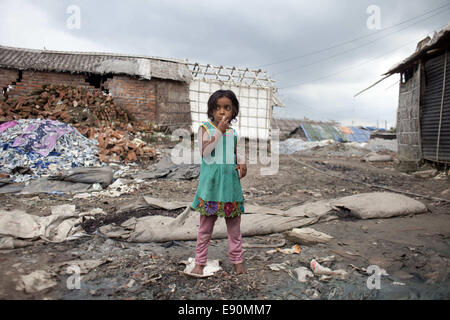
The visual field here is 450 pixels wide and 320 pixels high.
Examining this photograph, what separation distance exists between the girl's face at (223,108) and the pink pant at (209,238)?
0.70m

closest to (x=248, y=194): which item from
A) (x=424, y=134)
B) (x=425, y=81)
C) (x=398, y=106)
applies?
(x=424, y=134)

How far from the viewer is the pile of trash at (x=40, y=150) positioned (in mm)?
5199

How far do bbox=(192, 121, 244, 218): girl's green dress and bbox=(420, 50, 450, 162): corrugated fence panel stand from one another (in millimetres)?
6435

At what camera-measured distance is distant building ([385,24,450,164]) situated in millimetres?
6223

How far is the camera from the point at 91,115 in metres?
8.22

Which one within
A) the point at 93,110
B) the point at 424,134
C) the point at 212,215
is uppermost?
the point at 93,110

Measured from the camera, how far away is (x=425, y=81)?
709cm

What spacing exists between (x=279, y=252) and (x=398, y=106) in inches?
338

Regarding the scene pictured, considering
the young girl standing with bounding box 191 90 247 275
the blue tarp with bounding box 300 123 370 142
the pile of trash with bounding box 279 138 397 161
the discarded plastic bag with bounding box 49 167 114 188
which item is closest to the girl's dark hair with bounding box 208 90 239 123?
the young girl standing with bounding box 191 90 247 275

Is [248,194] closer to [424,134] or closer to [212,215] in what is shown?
[212,215]

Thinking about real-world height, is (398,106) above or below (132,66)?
below

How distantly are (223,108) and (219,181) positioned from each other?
494mm

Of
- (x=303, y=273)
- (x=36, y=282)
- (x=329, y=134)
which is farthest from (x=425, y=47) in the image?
(x=329, y=134)

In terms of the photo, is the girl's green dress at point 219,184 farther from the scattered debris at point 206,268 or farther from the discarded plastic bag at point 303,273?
the discarded plastic bag at point 303,273
